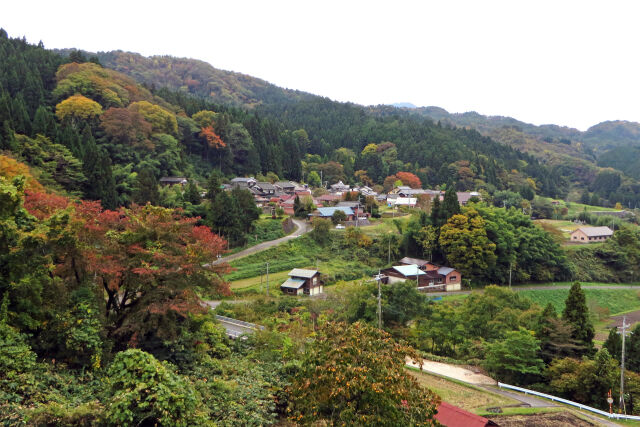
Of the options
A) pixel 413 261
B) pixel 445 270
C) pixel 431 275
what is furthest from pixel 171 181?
pixel 445 270

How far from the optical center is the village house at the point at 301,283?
26469mm

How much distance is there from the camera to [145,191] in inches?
1186

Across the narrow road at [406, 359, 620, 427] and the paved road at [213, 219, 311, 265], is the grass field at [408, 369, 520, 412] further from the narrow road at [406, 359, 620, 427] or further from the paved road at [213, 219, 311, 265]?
the paved road at [213, 219, 311, 265]

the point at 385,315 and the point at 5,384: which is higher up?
the point at 5,384

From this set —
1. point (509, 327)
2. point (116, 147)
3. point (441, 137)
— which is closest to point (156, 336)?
point (509, 327)

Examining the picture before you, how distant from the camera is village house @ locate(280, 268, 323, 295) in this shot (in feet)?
86.8

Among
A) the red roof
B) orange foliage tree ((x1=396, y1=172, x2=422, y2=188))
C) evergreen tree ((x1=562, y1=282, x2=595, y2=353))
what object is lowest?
evergreen tree ((x1=562, y1=282, x2=595, y2=353))

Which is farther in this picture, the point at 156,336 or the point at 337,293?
the point at 337,293

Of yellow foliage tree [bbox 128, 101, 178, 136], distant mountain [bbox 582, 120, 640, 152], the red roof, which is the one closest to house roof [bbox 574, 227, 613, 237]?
the red roof

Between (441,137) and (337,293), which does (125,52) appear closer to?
(441,137)

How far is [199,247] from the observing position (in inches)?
420

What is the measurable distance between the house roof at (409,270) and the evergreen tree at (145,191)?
17549 mm

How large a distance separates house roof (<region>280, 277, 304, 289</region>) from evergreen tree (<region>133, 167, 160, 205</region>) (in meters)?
11.0

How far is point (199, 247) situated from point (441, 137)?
2856 inches
